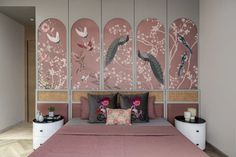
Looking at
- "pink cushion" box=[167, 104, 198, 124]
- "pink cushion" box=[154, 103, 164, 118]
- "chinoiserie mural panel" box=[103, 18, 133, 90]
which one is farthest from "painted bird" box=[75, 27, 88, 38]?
"pink cushion" box=[167, 104, 198, 124]

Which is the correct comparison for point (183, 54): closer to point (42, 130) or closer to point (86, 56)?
point (86, 56)

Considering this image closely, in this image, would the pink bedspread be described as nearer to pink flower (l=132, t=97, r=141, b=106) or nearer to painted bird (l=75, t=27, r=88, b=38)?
pink flower (l=132, t=97, r=141, b=106)

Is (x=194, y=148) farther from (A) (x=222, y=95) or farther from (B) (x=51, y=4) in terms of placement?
(B) (x=51, y=4)

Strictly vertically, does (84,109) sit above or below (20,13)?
below

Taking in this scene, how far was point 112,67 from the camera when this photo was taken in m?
3.90

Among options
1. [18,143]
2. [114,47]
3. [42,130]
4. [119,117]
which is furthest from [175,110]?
[18,143]

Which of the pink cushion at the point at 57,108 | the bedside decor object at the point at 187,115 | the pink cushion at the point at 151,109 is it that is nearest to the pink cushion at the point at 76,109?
the pink cushion at the point at 57,108

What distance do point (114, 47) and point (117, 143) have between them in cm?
203

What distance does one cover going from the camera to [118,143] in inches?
92.0

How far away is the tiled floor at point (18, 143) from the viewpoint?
3336mm

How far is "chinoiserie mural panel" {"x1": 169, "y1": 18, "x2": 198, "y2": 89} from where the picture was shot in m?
3.91

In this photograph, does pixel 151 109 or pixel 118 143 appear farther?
pixel 151 109

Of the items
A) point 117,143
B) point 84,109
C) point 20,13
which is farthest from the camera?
point 20,13

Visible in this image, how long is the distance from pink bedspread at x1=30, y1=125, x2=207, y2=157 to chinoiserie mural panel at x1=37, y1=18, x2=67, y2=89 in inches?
46.4
